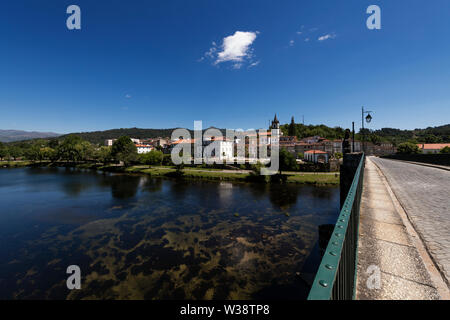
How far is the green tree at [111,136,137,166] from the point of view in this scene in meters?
64.9

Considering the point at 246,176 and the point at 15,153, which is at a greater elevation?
the point at 15,153

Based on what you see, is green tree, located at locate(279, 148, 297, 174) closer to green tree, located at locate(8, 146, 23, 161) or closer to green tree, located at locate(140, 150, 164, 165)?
green tree, located at locate(140, 150, 164, 165)

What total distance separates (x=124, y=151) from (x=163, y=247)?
5907cm

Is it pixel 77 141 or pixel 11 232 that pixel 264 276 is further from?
pixel 77 141

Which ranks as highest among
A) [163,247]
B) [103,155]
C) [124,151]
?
[124,151]

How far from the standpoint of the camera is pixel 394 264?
2936mm

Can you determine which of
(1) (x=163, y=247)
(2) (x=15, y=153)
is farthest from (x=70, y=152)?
(1) (x=163, y=247)

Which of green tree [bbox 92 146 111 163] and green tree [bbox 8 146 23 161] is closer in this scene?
green tree [bbox 92 146 111 163]

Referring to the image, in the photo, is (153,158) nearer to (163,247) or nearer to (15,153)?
(163,247)

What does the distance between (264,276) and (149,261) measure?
327 inches

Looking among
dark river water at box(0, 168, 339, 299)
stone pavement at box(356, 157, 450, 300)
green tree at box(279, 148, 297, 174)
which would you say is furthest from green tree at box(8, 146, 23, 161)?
stone pavement at box(356, 157, 450, 300)

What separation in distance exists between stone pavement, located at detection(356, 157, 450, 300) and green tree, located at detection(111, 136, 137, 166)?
70.8 m
